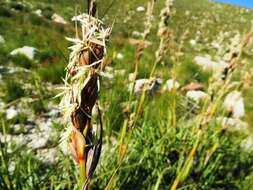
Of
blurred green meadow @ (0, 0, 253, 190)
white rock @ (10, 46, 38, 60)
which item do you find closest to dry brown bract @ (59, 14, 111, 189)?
blurred green meadow @ (0, 0, 253, 190)

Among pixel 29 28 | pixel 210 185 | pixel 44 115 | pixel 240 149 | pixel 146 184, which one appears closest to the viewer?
pixel 146 184

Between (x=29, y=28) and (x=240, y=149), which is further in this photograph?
(x=29, y=28)

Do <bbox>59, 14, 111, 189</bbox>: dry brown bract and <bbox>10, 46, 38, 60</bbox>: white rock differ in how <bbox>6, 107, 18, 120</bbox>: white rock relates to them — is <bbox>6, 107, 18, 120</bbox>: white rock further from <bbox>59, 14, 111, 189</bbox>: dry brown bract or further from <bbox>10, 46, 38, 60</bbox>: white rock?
<bbox>59, 14, 111, 189</bbox>: dry brown bract

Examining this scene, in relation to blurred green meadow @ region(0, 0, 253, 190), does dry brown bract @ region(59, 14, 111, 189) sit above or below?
above

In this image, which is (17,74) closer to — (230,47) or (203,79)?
(203,79)

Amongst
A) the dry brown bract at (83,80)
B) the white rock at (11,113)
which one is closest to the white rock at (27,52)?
the white rock at (11,113)

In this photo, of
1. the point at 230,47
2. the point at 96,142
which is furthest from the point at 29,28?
the point at 96,142

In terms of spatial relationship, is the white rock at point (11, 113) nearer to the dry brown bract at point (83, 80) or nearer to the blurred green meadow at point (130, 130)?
the blurred green meadow at point (130, 130)

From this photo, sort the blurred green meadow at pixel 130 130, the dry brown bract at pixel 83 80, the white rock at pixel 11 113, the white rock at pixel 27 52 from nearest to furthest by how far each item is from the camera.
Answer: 1. the dry brown bract at pixel 83 80
2. the blurred green meadow at pixel 130 130
3. the white rock at pixel 11 113
4. the white rock at pixel 27 52

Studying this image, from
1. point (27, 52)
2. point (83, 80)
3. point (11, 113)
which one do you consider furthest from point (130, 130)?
point (27, 52)

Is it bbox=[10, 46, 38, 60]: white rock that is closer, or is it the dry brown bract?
the dry brown bract

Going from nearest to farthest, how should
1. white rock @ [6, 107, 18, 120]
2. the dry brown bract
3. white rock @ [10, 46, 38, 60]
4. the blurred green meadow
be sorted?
the dry brown bract, the blurred green meadow, white rock @ [6, 107, 18, 120], white rock @ [10, 46, 38, 60]
